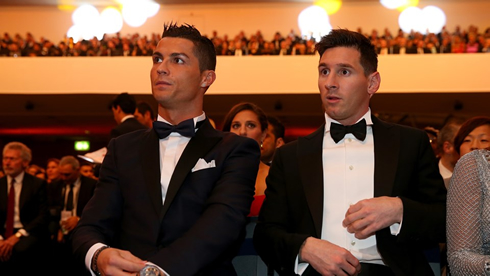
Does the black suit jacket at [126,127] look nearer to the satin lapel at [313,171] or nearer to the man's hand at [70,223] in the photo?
the man's hand at [70,223]

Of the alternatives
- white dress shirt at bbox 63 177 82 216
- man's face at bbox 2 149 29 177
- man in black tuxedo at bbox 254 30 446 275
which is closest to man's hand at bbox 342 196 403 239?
man in black tuxedo at bbox 254 30 446 275

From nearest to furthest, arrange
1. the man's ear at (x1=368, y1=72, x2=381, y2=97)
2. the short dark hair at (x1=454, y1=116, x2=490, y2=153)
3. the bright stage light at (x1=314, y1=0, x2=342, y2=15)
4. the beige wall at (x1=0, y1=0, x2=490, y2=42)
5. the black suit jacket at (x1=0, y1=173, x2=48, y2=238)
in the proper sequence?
the man's ear at (x1=368, y1=72, x2=381, y2=97) → the short dark hair at (x1=454, y1=116, x2=490, y2=153) → the black suit jacket at (x1=0, y1=173, x2=48, y2=238) → the beige wall at (x1=0, y1=0, x2=490, y2=42) → the bright stage light at (x1=314, y1=0, x2=342, y2=15)

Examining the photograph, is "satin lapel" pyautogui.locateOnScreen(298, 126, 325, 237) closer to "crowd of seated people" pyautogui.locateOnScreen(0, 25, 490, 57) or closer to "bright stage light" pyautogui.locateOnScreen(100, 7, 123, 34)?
"crowd of seated people" pyautogui.locateOnScreen(0, 25, 490, 57)

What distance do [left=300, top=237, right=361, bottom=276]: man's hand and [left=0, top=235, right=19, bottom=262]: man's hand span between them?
4814 millimetres

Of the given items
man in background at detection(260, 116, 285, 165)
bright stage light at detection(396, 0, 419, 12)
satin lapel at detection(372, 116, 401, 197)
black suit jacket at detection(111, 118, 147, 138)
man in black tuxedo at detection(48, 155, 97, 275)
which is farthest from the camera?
bright stage light at detection(396, 0, 419, 12)

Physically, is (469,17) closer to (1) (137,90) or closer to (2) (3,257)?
(1) (137,90)

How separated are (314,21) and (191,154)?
15789mm

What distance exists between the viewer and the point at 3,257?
20.6 feet

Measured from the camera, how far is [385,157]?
2.36 meters

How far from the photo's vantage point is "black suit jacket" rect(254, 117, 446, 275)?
7.40 ft

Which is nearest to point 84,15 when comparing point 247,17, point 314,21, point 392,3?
point 247,17

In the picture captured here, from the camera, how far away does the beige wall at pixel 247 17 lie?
688 inches

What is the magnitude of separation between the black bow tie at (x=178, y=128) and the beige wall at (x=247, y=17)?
51.5ft

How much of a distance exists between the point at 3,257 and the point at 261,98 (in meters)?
8.09
